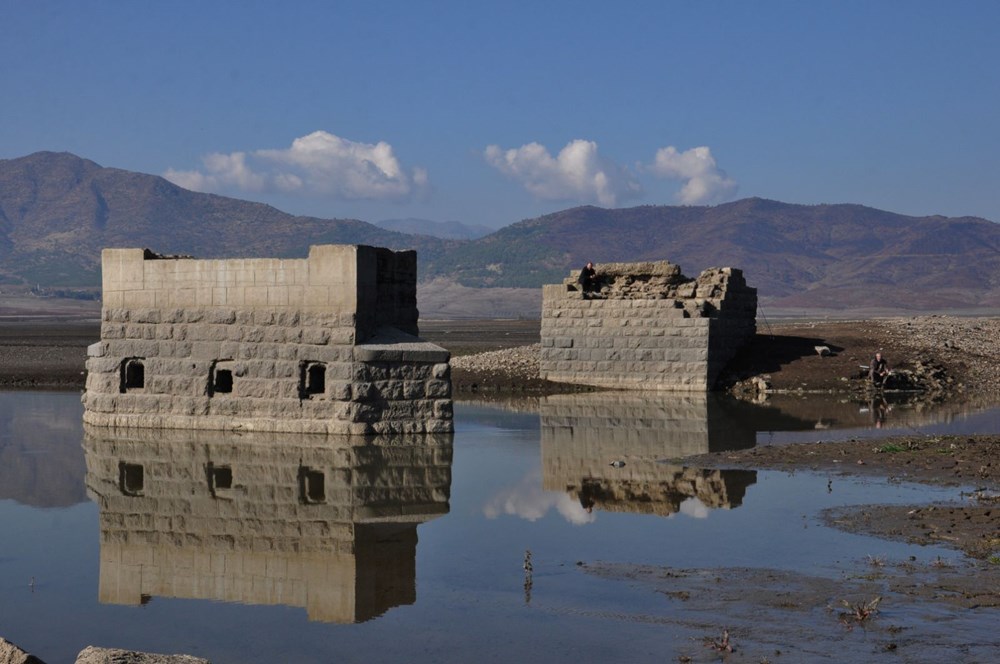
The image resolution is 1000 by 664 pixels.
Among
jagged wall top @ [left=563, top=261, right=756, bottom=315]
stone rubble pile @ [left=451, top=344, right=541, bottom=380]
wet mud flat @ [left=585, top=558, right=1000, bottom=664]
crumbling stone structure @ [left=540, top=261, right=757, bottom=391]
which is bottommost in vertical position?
wet mud flat @ [left=585, top=558, right=1000, bottom=664]

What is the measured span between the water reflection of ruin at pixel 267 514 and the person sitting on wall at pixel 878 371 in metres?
12.5

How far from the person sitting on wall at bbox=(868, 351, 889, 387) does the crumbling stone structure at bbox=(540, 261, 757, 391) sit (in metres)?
3.27

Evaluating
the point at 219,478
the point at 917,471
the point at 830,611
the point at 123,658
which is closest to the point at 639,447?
the point at 917,471

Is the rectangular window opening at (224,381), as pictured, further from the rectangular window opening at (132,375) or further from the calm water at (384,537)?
the rectangular window opening at (132,375)

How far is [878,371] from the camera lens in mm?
26797

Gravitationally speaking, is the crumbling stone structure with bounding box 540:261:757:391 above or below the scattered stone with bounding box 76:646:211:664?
above

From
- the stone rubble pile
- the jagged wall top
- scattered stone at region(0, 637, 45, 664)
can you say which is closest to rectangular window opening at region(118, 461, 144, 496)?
scattered stone at region(0, 637, 45, 664)

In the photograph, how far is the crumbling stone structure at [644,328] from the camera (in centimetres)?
2691

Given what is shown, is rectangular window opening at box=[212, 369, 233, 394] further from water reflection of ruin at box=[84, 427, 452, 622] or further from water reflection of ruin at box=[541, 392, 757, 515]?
water reflection of ruin at box=[541, 392, 757, 515]

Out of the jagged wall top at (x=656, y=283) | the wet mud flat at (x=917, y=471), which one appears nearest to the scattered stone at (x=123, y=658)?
the wet mud flat at (x=917, y=471)

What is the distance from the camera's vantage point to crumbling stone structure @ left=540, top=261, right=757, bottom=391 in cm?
2691

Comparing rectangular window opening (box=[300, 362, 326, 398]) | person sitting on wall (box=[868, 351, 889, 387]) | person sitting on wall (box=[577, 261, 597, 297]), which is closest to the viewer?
rectangular window opening (box=[300, 362, 326, 398])

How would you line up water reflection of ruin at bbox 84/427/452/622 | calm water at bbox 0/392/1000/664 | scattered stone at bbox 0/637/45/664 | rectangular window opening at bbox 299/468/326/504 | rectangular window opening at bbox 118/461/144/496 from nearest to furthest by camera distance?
scattered stone at bbox 0/637/45/664 < calm water at bbox 0/392/1000/664 < water reflection of ruin at bbox 84/427/452/622 < rectangular window opening at bbox 299/468/326/504 < rectangular window opening at bbox 118/461/144/496

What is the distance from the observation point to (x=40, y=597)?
30.8 ft
